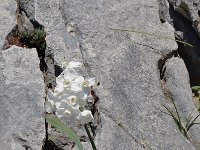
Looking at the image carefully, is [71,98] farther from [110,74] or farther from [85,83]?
[110,74]

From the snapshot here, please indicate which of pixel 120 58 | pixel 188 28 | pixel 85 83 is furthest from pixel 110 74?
pixel 85 83

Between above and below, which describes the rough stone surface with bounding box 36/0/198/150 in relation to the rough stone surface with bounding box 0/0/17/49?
below

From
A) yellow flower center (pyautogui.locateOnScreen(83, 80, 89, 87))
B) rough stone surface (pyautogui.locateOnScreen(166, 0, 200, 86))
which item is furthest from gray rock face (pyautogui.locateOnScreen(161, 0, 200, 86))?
yellow flower center (pyautogui.locateOnScreen(83, 80, 89, 87))

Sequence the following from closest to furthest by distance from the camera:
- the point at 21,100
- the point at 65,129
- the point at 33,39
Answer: the point at 65,129
the point at 21,100
the point at 33,39

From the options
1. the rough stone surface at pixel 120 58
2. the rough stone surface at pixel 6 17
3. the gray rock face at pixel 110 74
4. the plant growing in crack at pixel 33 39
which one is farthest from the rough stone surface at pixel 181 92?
the rough stone surface at pixel 6 17

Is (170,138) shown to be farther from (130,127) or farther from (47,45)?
(47,45)

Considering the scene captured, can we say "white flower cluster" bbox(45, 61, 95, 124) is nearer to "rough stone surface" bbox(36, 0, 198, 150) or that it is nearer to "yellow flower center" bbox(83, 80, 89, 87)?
"yellow flower center" bbox(83, 80, 89, 87)

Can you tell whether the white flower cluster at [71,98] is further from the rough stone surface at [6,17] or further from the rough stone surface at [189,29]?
the rough stone surface at [189,29]
